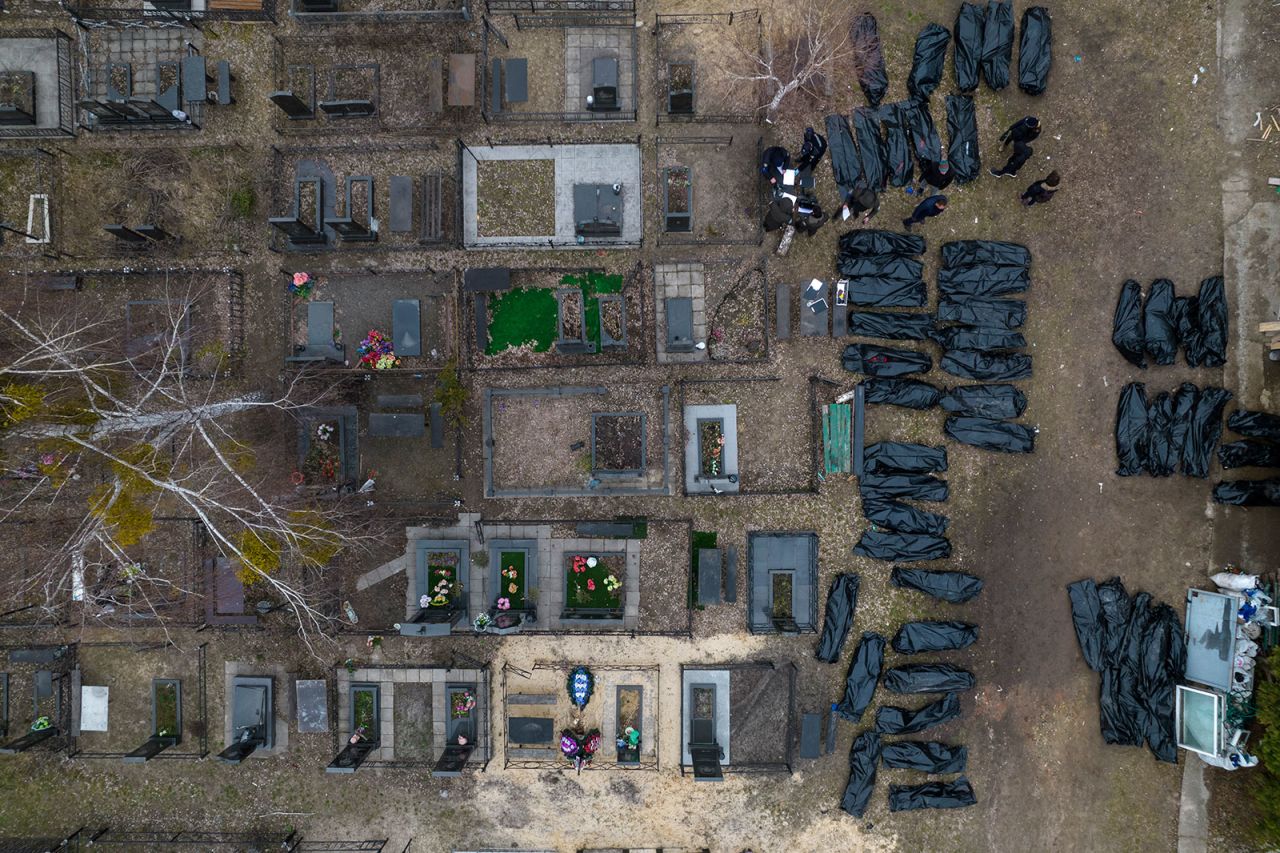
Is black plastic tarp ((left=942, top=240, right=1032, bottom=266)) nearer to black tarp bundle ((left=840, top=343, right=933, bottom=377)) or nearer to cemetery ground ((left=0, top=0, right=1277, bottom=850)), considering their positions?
cemetery ground ((left=0, top=0, right=1277, bottom=850))

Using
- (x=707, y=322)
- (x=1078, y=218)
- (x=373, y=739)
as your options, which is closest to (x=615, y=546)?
(x=707, y=322)

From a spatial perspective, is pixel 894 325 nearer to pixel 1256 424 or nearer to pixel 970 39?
pixel 970 39

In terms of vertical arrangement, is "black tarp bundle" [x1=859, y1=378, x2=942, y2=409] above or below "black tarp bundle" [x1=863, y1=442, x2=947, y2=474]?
above

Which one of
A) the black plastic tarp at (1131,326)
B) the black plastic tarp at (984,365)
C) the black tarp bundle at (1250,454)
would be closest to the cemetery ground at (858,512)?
the black plastic tarp at (1131,326)

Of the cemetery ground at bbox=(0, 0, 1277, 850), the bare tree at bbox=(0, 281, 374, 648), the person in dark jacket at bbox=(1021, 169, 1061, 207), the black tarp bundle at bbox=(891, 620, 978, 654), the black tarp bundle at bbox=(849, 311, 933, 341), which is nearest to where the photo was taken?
the person in dark jacket at bbox=(1021, 169, 1061, 207)

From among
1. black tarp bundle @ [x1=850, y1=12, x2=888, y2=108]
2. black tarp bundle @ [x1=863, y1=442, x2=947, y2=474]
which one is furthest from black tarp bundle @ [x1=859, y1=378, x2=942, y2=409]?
black tarp bundle @ [x1=850, y1=12, x2=888, y2=108]

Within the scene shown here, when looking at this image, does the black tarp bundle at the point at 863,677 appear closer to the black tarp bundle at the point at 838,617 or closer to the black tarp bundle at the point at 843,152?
the black tarp bundle at the point at 838,617
